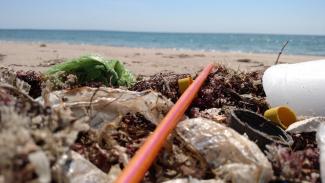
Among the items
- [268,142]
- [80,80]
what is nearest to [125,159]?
[268,142]

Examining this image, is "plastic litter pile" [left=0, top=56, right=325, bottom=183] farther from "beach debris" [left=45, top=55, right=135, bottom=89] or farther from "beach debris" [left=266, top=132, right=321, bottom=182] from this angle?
"beach debris" [left=45, top=55, right=135, bottom=89]

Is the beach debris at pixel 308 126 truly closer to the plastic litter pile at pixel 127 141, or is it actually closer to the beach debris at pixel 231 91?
the plastic litter pile at pixel 127 141

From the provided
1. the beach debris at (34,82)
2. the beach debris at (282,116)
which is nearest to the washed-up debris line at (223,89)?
the beach debris at (282,116)

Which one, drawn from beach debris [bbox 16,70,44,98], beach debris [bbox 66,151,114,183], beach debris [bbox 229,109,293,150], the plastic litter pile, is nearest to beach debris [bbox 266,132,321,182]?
the plastic litter pile

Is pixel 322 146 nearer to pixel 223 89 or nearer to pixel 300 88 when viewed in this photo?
pixel 300 88

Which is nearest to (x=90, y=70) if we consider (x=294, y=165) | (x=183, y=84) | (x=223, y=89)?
(x=183, y=84)

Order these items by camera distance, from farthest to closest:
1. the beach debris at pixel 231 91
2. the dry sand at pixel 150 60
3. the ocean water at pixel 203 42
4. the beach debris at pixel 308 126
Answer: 1. the ocean water at pixel 203 42
2. the dry sand at pixel 150 60
3. the beach debris at pixel 231 91
4. the beach debris at pixel 308 126
